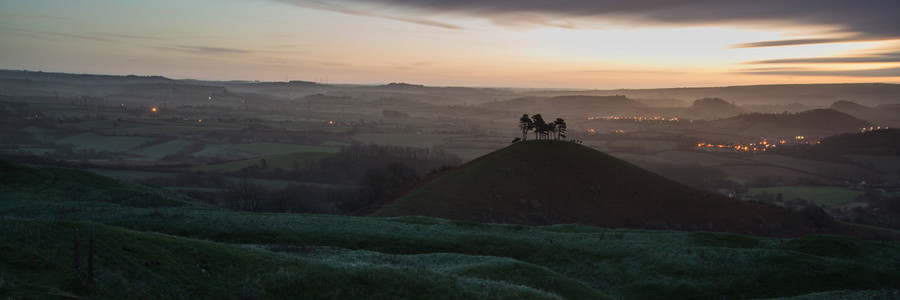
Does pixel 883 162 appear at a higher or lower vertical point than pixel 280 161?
higher

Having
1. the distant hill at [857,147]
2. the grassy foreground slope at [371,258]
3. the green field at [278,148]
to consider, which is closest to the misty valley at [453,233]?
the grassy foreground slope at [371,258]

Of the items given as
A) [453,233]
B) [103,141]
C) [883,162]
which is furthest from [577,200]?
[103,141]

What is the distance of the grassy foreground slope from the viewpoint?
23.9 meters

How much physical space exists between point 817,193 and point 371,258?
385ft

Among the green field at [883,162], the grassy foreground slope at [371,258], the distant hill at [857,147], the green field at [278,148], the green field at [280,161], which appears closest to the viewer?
the grassy foreground slope at [371,258]

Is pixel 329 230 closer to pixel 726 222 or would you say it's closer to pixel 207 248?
pixel 207 248

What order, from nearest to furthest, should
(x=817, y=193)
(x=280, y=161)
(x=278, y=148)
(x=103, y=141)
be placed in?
(x=817, y=193), (x=280, y=161), (x=278, y=148), (x=103, y=141)

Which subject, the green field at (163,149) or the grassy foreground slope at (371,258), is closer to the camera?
the grassy foreground slope at (371,258)

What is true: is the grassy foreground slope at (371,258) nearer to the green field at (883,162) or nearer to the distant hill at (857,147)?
the green field at (883,162)

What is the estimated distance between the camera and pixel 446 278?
94.7 feet

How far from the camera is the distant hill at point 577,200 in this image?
74.9 m

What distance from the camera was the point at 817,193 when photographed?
117 meters

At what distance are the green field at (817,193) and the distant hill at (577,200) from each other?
139 ft

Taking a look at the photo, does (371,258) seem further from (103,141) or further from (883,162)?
(883,162)
